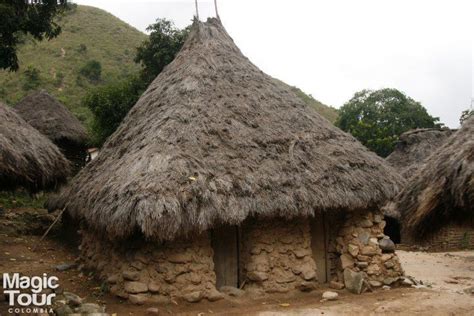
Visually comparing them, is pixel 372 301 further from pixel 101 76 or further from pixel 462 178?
pixel 101 76

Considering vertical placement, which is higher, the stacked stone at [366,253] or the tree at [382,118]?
the tree at [382,118]

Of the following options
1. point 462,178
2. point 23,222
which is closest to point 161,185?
point 462,178

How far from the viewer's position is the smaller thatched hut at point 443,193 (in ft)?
29.8

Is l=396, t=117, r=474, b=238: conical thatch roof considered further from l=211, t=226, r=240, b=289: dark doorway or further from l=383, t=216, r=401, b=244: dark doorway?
l=383, t=216, r=401, b=244: dark doorway

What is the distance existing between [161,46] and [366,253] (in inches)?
402

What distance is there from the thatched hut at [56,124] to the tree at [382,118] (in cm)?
1689

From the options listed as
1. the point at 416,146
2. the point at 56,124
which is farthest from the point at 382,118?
the point at 56,124

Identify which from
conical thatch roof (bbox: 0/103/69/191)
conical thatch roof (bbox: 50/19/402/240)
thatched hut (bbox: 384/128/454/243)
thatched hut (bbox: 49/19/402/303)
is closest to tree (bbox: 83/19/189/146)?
conical thatch roof (bbox: 0/103/69/191)

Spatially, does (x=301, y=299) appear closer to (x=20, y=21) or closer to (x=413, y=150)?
(x=20, y=21)

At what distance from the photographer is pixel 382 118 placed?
31109 mm

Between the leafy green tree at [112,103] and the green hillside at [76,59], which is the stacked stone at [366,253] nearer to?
the leafy green tree at [112,103]

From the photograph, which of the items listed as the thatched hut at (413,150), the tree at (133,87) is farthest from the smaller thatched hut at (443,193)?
the tree at (133,87)

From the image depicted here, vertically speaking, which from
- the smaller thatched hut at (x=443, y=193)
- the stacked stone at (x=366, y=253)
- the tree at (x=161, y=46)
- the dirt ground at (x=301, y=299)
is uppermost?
the tree at (x=161, y=46)

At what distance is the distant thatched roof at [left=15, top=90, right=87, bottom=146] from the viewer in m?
16.0
